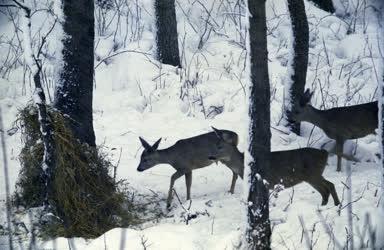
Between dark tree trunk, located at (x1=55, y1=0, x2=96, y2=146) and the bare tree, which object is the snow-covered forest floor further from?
the bare tree

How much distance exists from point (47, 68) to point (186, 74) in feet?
9.33

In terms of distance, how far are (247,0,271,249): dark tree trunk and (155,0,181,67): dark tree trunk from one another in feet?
24.3

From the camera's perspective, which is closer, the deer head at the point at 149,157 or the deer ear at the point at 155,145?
the deer ear at the point at 155,145

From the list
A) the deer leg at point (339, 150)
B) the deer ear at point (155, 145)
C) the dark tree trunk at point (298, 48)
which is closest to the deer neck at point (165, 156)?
the deer ear at point (155, 145)

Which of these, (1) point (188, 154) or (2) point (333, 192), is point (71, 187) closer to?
(1) point (188, 154)

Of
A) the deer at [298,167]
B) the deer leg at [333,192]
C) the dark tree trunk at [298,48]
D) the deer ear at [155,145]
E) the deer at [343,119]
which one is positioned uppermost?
the dark tree trunk at [298,48]

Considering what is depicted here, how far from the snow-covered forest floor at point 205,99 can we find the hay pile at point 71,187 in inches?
15.7

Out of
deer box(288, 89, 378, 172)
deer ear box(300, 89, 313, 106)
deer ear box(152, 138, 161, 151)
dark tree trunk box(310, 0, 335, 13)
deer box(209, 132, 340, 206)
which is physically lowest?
deer box(209, 132, 340, 206)

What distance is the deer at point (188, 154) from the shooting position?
8875 mm

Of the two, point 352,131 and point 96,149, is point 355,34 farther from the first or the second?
point 96,149

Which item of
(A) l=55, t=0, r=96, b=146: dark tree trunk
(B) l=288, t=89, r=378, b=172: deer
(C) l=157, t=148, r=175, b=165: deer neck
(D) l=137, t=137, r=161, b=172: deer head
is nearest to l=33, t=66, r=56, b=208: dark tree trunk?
(A) l=55, t=0, r=96, b=146: dark tree trunk

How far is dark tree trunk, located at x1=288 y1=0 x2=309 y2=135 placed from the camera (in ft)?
32.1

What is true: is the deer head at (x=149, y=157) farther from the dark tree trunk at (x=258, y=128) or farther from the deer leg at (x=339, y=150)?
the dark tree trunk at (x=258, y=128)

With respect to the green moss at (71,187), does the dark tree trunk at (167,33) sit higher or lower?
higher
